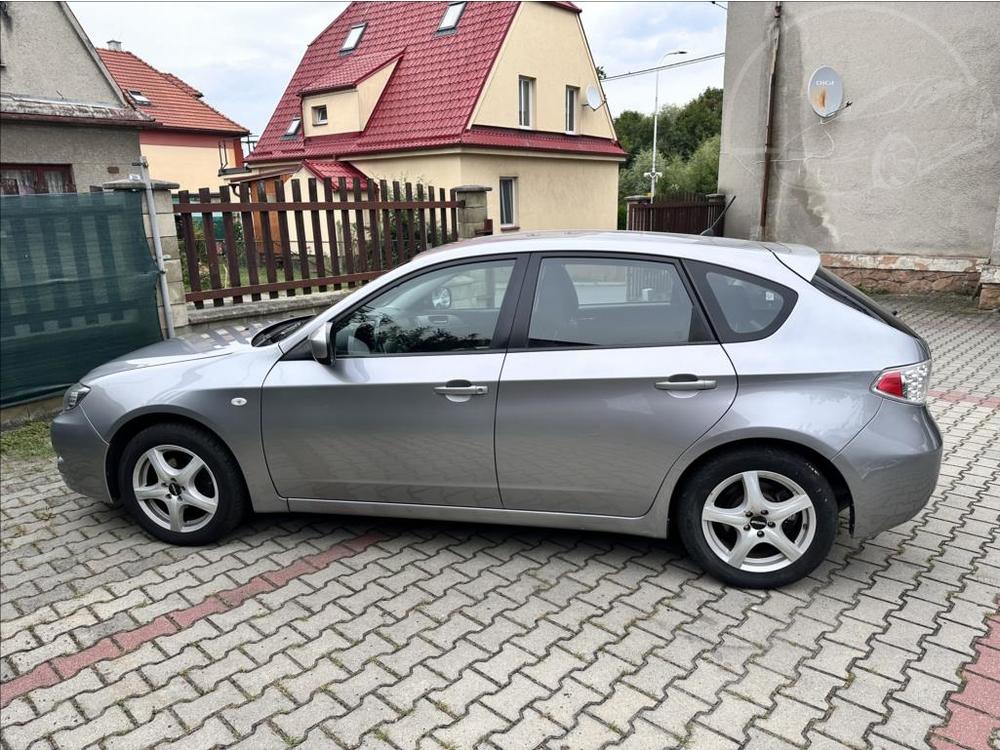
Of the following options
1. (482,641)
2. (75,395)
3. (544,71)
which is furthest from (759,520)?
(544,71)

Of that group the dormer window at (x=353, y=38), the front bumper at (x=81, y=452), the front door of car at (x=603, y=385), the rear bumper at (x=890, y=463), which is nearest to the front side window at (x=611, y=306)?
the front door of car at (x=603, y=385)

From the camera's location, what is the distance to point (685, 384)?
3086 mm

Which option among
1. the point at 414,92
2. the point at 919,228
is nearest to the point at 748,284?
the point at 919,228

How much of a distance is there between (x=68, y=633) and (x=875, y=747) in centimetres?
325

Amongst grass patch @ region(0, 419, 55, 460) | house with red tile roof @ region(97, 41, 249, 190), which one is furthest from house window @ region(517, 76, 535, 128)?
grass patch @ region(0, 419, 55, 460)

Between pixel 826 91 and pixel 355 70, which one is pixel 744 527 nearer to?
pixel 826 91

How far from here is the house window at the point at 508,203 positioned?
20.1m

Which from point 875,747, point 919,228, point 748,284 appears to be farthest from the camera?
point 919,228

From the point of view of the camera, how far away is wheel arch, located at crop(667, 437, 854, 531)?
3.06m

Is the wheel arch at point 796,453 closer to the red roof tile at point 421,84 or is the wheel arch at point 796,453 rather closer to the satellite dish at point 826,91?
the satellite dish at point 826,91

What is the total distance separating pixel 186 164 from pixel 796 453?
31.4 m

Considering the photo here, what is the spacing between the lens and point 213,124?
29734mm

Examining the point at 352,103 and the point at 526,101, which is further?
the point at 526,101

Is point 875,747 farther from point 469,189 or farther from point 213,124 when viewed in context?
point 213,124
